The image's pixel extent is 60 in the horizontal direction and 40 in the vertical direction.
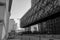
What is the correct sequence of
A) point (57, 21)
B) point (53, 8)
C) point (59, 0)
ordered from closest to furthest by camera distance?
point (59, 0), point (53, 8), point (57, 21)

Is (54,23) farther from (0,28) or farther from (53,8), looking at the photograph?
(0,28)

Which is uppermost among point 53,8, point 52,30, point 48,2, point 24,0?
point 24,0

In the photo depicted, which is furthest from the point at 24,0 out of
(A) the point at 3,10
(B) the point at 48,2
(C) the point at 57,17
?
(A) the point at 3,10

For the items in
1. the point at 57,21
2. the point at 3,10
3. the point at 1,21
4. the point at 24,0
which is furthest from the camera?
the point at 24,0

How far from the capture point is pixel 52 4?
19641mm

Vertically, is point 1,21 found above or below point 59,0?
below

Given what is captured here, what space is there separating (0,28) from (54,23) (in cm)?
2074

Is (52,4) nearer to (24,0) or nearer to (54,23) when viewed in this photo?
(54,23)

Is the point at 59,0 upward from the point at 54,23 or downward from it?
upward

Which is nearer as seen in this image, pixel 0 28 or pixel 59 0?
pixel 0 28

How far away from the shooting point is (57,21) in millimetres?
20750

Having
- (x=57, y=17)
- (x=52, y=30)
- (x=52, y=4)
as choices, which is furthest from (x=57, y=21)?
(x=52, y=4)

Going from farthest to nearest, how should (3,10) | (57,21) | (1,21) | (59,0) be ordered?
(57,21)
(59,0)
(3,10)
(1,21)

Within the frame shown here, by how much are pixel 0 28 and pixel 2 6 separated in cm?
48
